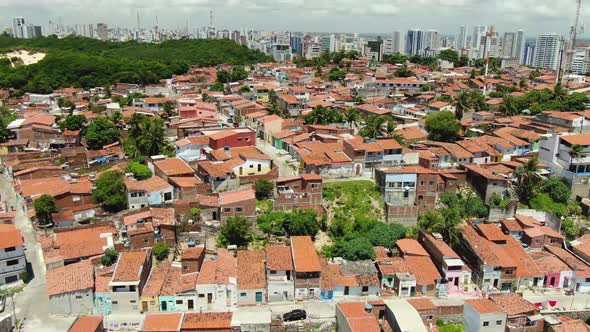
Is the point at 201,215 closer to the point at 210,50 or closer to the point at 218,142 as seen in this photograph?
the point at 218,142

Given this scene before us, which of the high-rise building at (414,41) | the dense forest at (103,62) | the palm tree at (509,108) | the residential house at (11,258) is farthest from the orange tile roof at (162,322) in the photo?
the high-rise building at (414,41)

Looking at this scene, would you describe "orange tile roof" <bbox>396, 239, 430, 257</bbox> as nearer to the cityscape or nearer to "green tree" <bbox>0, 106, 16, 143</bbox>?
the cityscape

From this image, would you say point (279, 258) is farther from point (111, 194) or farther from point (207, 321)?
point (111, 194)

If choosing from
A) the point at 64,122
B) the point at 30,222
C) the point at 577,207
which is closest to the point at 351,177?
the point at 577,207

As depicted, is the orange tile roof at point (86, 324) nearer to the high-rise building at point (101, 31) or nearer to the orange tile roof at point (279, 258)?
the orange tile roof at point (279, 258)

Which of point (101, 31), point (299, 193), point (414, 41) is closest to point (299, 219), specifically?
point (299, 193)
